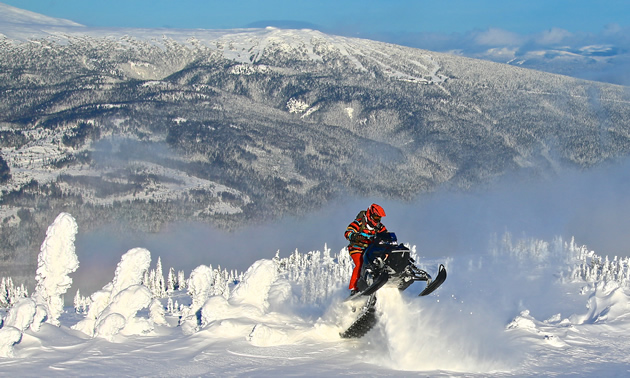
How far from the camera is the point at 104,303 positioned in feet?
72.6

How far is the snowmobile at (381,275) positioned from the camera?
18.6 metres

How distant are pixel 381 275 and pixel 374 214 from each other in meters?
2.00

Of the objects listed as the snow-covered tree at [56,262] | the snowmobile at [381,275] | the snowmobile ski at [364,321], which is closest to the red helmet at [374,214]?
the snowmobile at [381,275]

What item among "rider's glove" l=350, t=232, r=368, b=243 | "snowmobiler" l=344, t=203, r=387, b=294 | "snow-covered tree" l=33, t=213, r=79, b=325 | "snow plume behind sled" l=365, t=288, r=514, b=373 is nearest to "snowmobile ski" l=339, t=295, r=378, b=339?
"snow plume behind sled" l=365, t=288, r=514, b=373

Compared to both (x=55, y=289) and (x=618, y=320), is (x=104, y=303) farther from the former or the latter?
(x=618, y=320)

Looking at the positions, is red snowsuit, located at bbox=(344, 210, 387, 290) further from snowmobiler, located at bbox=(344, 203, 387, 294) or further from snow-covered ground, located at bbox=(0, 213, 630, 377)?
snow-covered ground, located at bbox=(0, 213, 630, 377)

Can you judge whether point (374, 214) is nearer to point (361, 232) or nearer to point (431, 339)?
point (361, 232)

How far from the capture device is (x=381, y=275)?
18.2m

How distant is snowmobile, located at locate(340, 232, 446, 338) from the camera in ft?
61.0

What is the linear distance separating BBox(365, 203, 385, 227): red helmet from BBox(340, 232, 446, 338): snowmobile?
1.39 ft

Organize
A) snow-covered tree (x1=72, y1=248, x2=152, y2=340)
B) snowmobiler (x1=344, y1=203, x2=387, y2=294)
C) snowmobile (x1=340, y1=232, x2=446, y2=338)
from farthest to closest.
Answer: snowmobiler (x1=344, y1=203, x2=387, y2=294)
snow-covered tree (x1=72, y1=248, x2=152, y2=340)
snowmobile (x1=340, y1=232, x2=446, y2=338)

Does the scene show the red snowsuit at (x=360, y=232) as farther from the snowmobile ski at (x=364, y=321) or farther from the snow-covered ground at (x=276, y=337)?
the snow-covered ground at (x=276, y=337)

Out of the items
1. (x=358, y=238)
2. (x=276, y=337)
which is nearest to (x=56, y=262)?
(x=276, y=337)

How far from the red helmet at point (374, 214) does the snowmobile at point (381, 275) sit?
42cm
